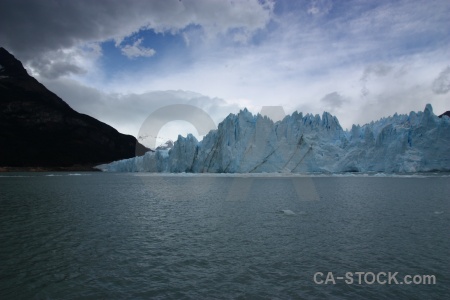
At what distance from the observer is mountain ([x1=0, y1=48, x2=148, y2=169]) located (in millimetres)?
136125

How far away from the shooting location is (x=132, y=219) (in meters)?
20.3

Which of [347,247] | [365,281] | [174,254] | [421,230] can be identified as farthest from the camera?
[421,230]

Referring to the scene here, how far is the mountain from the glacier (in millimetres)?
96469

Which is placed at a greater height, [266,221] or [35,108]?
[35,108]

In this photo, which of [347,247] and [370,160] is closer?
[347,247]

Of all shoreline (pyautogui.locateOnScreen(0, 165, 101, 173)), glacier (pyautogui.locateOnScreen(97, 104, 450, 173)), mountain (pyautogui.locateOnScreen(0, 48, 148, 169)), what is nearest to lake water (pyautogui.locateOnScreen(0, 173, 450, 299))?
glacier (pyautogui.locateOnScreen(97, 104, 450, 173))

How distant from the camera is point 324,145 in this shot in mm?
73000

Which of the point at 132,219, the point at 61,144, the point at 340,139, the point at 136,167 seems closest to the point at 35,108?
the point at 61,144

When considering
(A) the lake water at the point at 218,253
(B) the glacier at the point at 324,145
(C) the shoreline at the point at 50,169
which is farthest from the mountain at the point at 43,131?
(A) the lake water at the point at 218,253

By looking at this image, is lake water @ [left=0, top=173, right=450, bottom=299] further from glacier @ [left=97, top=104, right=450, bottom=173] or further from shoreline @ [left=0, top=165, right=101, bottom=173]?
shoreline @ [left=0, top=165, right=101, bottom=173]

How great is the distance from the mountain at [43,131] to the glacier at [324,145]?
96469 millimetres

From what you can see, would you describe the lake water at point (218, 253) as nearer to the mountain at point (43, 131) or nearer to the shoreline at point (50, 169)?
the shoreline at point (50, 169)

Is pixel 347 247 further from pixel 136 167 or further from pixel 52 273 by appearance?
pixel 136 167

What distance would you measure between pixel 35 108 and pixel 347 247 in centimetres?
18254
